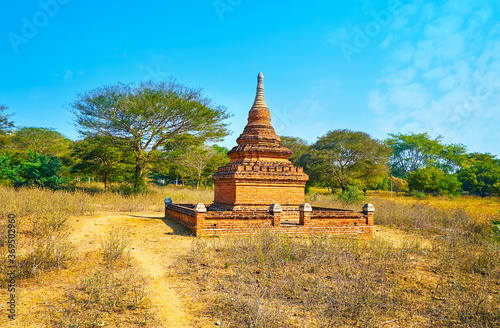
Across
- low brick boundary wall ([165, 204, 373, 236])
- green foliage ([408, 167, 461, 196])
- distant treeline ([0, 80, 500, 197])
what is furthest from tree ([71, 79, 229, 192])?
green foliage ([408, 167, 461, 196])

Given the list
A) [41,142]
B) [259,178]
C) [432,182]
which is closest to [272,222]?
[259,178]

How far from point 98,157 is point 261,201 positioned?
1928 centimetres

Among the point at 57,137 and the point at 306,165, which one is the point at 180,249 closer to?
the point at 306,165

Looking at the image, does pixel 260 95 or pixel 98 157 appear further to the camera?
pixel 98 157

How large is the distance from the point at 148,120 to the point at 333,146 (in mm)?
21418

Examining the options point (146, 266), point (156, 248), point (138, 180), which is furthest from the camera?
point (138, 180)

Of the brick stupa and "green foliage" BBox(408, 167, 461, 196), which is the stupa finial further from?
"green foliage" BBox(408, 167, 461, 196)

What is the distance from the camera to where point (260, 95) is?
14398 millimetres

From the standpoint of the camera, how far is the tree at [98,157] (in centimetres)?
2367

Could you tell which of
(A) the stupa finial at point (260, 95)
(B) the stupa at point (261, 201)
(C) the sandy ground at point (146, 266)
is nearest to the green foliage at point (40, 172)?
(C) the sandy ground at point (146, 266)

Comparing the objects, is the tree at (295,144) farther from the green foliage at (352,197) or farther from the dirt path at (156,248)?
the dirt path at (156,248)

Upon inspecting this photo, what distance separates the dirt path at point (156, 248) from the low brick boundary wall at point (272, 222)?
63 cm

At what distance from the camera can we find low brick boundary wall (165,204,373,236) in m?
9.53

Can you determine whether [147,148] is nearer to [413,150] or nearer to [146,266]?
[146,266]
